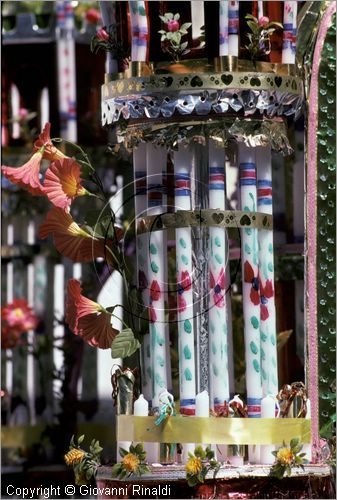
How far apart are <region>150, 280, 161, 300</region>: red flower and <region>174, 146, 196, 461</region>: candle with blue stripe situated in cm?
8

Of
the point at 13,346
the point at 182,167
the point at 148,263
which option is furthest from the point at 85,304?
the point at 13,346

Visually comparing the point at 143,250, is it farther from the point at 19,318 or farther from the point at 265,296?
the point at 19,318

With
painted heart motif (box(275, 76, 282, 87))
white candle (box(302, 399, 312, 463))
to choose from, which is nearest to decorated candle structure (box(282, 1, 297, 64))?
painted heart motif (box(275, 76, 282, 87))

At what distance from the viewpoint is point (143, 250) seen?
4.67 metres

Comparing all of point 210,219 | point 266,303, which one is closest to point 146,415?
point 266,303

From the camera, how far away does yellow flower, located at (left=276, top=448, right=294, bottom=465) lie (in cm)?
442

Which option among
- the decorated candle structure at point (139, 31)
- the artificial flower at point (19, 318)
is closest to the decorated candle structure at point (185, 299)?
the decorated candle structure at point (139, 31)

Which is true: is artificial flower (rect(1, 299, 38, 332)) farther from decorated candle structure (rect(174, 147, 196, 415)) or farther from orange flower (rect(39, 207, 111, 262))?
decorated candle structure (rect(174, 147, 196, 415))

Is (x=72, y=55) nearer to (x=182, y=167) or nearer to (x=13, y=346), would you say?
(x=13, y=346)

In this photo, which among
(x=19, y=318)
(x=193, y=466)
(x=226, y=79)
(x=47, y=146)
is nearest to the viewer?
(x=193, y=466)

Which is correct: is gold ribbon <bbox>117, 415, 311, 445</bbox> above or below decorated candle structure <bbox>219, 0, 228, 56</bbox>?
below

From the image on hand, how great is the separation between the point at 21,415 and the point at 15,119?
6.00ft

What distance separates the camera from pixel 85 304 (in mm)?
4641

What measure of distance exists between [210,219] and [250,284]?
0.81 feet
